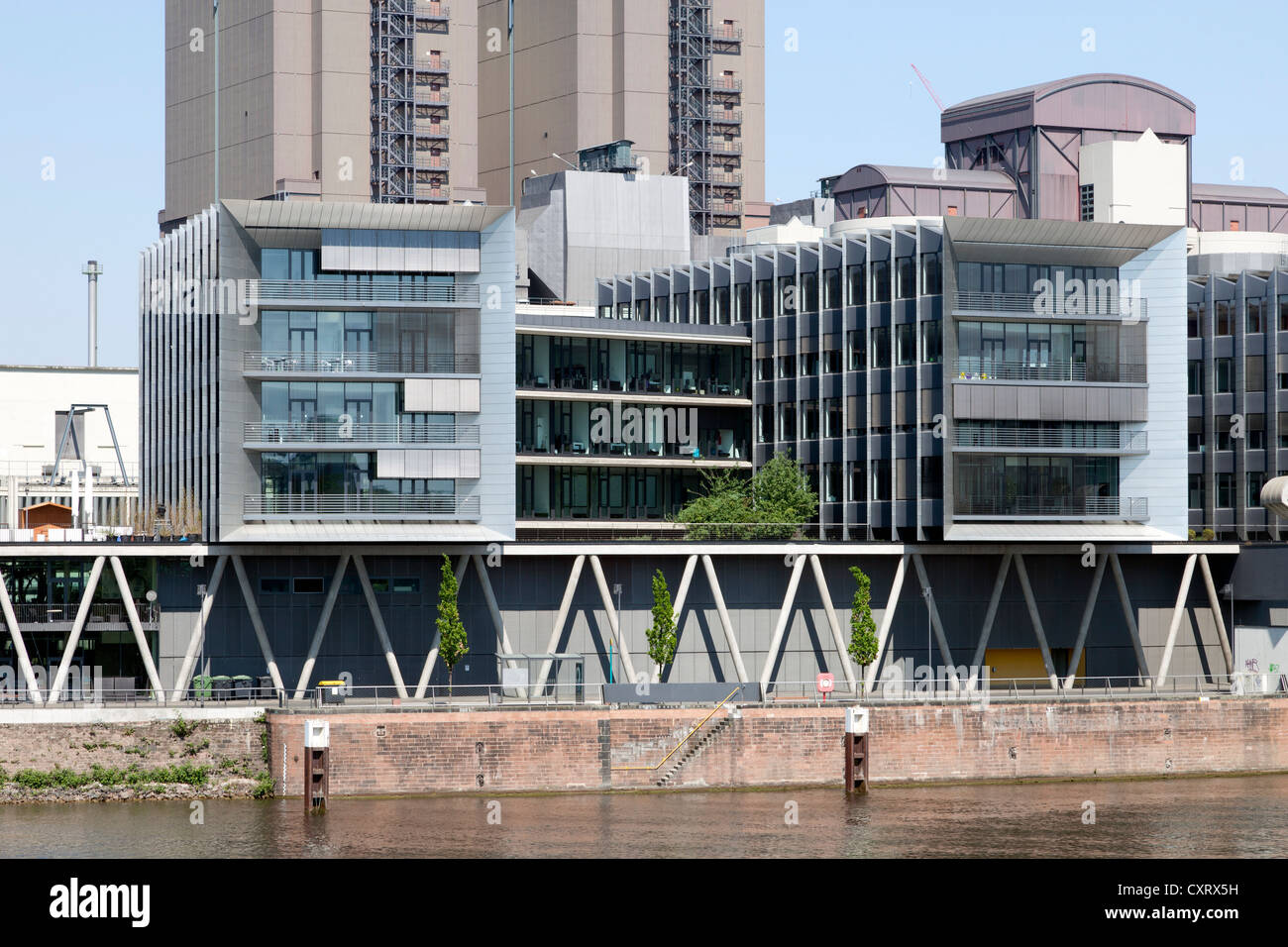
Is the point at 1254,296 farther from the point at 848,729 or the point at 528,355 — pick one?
the point at 848,729

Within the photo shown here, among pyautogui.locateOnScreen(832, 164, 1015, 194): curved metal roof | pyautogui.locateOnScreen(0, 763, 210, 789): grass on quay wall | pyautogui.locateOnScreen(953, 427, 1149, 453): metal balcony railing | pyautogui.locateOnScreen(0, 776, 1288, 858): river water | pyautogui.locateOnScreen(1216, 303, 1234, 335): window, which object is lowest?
pyautogui.locateOnScreen(0, 776, 1288, 858): river water

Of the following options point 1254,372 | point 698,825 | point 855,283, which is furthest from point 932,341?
point 698,825

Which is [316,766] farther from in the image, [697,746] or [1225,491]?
[1225,491]

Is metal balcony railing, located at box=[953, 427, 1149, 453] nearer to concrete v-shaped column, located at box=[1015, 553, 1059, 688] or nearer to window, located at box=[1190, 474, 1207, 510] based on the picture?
concrete v-shaped column, located at box=[1015, 553, 1059, 688]

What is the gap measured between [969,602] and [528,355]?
25.7 m

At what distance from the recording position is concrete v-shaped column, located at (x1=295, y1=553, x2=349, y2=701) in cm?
7356

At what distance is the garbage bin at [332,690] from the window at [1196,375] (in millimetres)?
52680

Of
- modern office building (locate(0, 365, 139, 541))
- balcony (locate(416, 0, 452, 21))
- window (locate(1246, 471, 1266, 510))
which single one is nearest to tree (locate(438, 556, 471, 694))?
window (locate(1246, 471, 1266, 510))

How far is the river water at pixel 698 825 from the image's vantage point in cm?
5441

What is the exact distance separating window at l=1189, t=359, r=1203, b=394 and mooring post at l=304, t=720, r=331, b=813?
191ft

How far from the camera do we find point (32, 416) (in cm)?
12912

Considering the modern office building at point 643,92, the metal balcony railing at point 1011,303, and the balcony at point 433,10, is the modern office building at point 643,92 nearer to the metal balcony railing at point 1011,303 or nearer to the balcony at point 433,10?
the balcony at point 433,10

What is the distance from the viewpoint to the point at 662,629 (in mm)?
75312
